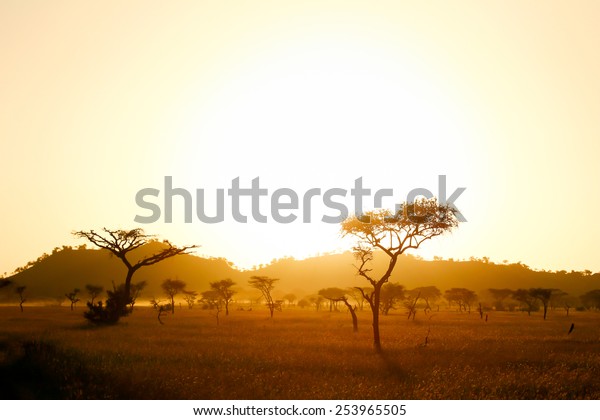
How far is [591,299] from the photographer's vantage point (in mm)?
138500

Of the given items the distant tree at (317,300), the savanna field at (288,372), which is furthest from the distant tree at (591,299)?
the savanna field at (288,372)

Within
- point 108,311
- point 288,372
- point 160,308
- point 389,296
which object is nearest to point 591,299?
point 389,296

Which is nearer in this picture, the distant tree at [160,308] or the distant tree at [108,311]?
the distant tree at [108,311]

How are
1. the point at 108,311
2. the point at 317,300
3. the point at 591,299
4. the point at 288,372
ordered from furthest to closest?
the point at 591,299 < the point at 317,300 < the point at 108,311 < the point at 288,372

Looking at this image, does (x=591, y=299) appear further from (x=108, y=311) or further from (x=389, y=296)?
(x=108, y=311)

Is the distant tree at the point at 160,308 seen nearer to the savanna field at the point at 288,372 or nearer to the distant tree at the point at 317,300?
the savanna field at the point at 288,372

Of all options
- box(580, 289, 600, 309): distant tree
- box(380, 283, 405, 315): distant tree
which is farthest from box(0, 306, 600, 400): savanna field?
box(580, 289, 600, 309): distant tree

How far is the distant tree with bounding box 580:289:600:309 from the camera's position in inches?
4978

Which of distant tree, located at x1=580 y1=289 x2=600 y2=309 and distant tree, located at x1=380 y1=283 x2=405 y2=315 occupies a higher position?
distant tree, located at x1=380 y1=283 x2=405 y2=315

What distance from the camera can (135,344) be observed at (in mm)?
28938

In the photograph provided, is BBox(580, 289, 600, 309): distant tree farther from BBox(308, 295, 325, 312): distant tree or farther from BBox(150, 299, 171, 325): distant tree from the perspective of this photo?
BBox(150, 299, 171, 325): distant tree

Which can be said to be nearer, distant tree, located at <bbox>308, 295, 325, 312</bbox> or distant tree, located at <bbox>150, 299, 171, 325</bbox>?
distant tree, located at <bbox>150, 299, 171, 325</bbox>

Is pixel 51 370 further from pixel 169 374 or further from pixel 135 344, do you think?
pixel 135 344

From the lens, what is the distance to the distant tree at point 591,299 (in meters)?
126
